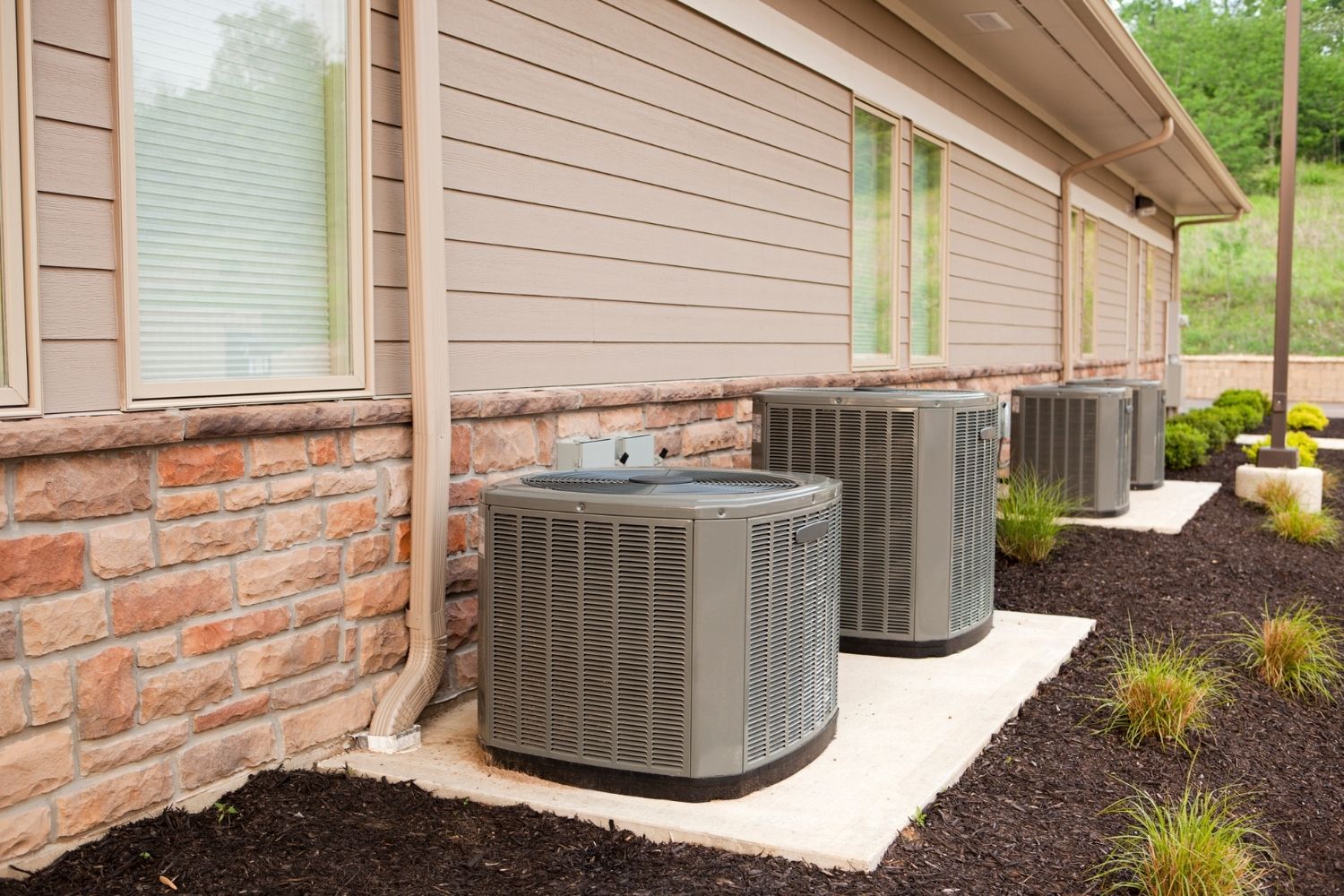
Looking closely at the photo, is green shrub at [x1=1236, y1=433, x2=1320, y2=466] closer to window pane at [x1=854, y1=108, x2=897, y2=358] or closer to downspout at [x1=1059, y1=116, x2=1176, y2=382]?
downspout at [x1=1059, y1=116, x2=1176, y2=382]

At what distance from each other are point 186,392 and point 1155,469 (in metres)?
8.36

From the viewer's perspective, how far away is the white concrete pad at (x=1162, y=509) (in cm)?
756

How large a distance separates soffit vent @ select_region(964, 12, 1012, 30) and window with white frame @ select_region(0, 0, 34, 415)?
589 centimetres

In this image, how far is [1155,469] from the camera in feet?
31.2

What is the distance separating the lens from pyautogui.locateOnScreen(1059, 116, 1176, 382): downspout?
34.4 feet

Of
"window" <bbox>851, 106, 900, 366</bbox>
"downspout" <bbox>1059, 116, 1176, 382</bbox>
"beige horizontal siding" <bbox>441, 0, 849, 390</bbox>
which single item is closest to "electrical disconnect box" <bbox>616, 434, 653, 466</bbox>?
"beige horizontal siding" <bbox>441, 0, 849, 390</bbox>

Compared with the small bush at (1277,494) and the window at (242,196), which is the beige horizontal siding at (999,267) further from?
the window at (242,196)

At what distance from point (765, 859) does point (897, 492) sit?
186 centimetres

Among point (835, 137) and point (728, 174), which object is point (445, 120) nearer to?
point (728, 174)

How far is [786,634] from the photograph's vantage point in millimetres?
3020

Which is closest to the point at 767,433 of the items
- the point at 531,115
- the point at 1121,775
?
the point at 531,115

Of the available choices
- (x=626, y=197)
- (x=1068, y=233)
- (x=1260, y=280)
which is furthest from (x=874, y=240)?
(x=1260, y=280)

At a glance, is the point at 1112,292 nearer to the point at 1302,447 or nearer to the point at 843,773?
the point at 1302,447

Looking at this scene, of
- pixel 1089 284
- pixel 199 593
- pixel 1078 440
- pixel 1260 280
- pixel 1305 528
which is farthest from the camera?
pixel 1260 280
